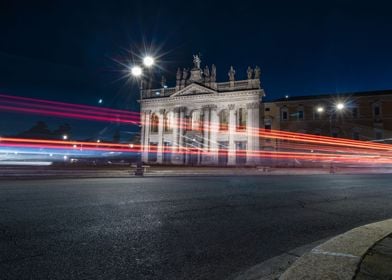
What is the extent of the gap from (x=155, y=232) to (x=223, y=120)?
4935 cm

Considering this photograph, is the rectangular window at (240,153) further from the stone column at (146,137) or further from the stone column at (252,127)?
the stone column at (146,137)

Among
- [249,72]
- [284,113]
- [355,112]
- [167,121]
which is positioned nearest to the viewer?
[355,112]

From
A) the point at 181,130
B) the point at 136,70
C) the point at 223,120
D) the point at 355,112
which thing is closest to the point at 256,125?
the point at 223,120

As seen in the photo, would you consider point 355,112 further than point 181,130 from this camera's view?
No

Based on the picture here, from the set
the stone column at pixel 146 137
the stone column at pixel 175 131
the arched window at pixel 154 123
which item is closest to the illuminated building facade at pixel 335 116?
the stone column at pixel 175 131

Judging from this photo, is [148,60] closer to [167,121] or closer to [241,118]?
[241,118]

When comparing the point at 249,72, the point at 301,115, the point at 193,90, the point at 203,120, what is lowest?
the point at 203,120

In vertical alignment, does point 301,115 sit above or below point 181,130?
above

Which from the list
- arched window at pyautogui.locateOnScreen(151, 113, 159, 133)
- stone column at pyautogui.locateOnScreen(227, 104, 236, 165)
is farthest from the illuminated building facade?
arched window at pyautogui.locateOnScreen(151, 113, 159, 133)

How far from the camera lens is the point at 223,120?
53.1 metres

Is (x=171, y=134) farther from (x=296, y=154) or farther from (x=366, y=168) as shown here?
(x=366, y=168)

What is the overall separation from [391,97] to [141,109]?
4617 centimetres

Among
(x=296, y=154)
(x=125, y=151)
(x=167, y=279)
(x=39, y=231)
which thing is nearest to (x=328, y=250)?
(x=167, y=279)

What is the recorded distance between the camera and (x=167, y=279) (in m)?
2.73
